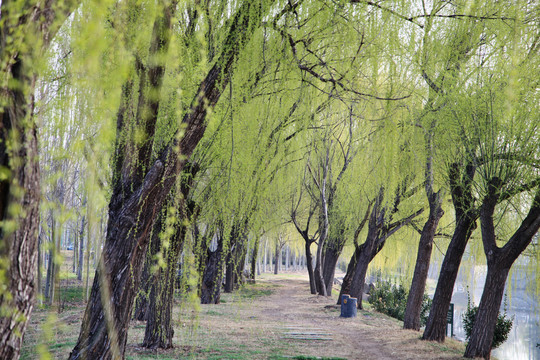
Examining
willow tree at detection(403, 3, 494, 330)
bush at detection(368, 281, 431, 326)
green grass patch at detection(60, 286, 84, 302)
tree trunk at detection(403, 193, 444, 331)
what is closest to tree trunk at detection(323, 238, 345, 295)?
bush at detection(368, 281, 431, 326)

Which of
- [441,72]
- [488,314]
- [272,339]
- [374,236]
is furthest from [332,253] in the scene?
[441,72]

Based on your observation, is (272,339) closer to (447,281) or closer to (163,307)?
(163,307)

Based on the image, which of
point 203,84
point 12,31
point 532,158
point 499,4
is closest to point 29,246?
point 12,31

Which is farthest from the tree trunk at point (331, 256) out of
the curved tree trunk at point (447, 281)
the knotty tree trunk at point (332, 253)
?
the curved tree trunk at point (447, 281)

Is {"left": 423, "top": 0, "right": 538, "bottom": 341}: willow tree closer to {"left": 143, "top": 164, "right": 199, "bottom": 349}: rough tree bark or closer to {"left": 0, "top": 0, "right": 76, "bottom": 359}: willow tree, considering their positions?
{"left": 143, "top": 164, "right": 199, "bottom": 349}: rough tree bark

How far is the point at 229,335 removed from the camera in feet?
24.3

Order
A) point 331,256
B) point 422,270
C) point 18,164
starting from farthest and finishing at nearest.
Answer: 1. point 331,256
2. point 422,270
3. point 18,164

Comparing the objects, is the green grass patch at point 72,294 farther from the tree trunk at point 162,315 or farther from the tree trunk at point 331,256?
the tree trunk at point 331,256

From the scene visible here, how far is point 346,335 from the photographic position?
26.9 ft

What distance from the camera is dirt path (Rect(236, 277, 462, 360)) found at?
21.7 feet

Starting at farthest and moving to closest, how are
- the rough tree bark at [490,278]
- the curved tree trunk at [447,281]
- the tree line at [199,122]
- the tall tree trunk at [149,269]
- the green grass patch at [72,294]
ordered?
the green grass patch at [72,294], the curved tree trunk at [447,281], the rough tree bark at [490,278], the tall tree trunk at [149,269], the tree line at [199,122]


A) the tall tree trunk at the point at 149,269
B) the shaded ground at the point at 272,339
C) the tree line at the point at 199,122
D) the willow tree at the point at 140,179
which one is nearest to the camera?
the tree line at the point at 199,122

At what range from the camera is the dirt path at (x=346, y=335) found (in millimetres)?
6625

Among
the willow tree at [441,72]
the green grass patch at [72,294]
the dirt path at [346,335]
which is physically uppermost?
the willow tree at [441,72]
